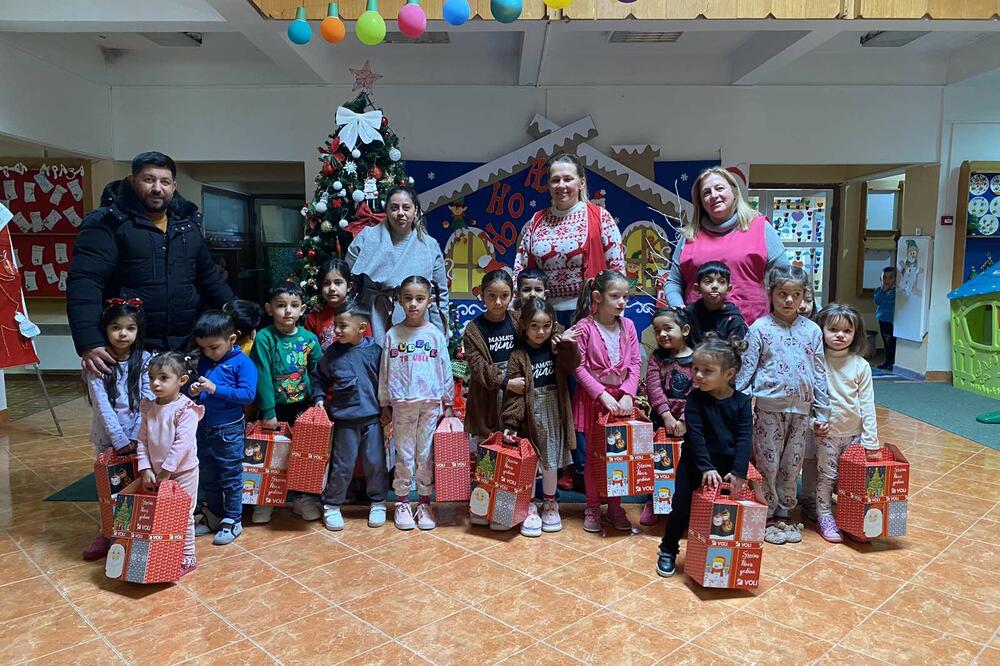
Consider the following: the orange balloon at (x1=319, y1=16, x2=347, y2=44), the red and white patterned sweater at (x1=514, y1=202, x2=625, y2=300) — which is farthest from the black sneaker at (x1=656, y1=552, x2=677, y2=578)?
the orange balloon at (x1=319, y1=16, x2=347, y2=44)

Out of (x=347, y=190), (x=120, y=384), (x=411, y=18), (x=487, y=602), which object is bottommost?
(x=487, y=602)

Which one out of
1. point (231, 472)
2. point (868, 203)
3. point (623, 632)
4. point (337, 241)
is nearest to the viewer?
point (623, 632)

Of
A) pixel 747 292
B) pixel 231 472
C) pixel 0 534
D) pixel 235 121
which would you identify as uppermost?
pixel 235 121

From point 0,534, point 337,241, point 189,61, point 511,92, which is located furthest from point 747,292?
point 189,61

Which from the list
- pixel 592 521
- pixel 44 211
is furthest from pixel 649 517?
pixel 44 211

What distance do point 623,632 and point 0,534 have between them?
111 inches

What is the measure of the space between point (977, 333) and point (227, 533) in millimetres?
7084

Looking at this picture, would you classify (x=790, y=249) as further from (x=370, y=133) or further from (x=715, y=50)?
(x=370, y=133)

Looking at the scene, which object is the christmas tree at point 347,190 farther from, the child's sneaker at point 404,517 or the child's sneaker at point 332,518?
the child's sneaker at point 404,517

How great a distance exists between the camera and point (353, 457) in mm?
3053

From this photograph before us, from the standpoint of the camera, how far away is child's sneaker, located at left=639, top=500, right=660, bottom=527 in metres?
3.11

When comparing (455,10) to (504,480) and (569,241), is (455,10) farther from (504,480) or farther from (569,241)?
(504,480)

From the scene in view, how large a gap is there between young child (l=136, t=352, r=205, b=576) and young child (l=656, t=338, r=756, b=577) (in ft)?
6.24

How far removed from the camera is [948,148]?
650 cm
